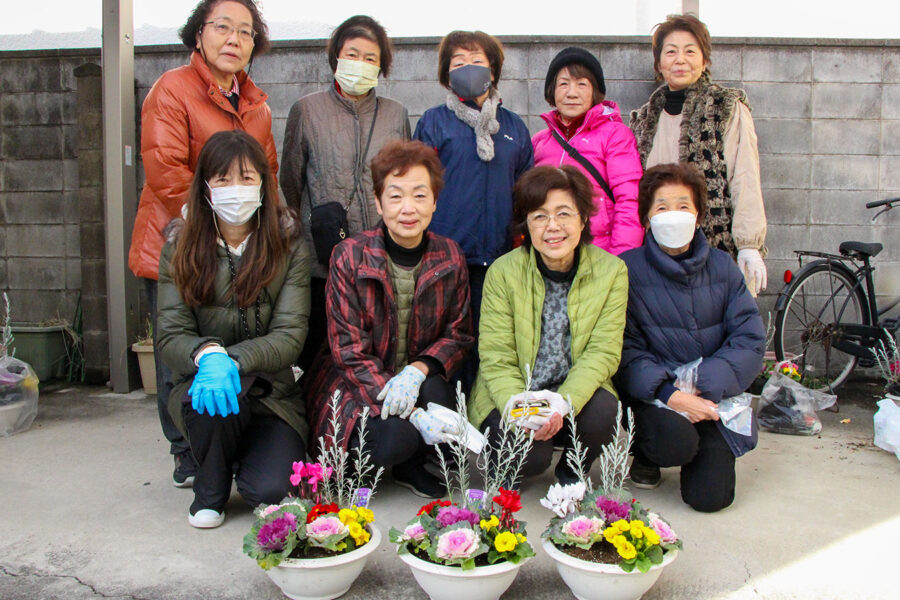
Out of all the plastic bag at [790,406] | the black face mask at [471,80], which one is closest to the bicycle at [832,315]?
the plastic bag at [790,406]

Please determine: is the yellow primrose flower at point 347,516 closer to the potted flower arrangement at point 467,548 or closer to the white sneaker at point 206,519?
the potted flower arrangement at point 467,548

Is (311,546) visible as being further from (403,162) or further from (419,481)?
(403,162)

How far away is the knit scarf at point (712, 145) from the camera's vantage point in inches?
133

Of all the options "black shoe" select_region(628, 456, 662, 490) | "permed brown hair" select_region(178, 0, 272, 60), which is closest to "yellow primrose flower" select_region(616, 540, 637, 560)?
"black shoe" select_region(628, 456, 662, 490)

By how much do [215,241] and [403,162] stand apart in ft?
2.53

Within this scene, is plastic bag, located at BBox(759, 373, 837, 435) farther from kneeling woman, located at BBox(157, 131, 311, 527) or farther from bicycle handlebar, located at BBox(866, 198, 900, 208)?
kneeling woman, located at BBox(157, 131, 311, 527)

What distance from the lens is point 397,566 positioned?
7.47ft

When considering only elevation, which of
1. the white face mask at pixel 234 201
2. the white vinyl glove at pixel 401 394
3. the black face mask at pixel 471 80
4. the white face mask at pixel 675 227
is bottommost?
the white vinyl glove at pixel 401 394

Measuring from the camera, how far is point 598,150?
10.8 ft

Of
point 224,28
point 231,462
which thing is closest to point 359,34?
point 224,28

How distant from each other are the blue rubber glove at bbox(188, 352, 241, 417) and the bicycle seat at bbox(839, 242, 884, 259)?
3.67 meters

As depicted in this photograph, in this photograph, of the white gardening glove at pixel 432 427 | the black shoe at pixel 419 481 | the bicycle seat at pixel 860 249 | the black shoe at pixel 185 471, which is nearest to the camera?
the white gardening glove at pixel 432 427

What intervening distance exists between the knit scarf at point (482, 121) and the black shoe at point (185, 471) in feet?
5.72

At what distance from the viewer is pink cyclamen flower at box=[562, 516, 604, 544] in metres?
2.03
